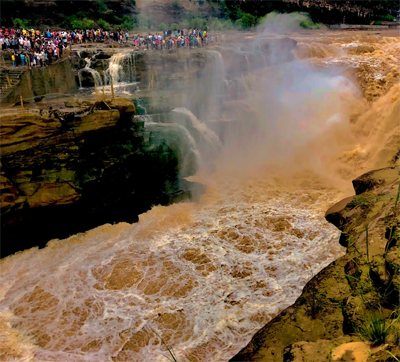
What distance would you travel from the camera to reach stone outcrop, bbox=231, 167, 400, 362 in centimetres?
394

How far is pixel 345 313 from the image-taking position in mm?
4672

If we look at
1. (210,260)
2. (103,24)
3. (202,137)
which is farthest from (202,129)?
(103,24)

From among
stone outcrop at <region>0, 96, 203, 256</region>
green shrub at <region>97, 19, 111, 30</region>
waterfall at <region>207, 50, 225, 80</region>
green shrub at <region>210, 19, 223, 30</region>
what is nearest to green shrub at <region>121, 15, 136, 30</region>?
green shrub at <region>97, 19, 111, 30</region>

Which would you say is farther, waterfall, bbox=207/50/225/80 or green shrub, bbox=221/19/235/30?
green shrub, bbox=221/19/235/30

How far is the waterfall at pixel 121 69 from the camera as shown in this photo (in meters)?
15.1

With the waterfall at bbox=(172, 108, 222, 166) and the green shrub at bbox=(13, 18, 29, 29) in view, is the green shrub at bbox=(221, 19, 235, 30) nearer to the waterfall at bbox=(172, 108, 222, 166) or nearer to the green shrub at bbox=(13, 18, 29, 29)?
the green shrub at bbox=(13, 18, 29, 29)

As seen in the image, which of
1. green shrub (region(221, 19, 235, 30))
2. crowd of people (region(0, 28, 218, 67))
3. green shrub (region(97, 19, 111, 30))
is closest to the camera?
crowd of people (region(0, 28, 218, 67))

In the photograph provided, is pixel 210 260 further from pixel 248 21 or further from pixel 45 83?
pixel 248 21

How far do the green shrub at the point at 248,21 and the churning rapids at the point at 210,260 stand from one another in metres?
18.1

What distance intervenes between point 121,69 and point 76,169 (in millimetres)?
6854

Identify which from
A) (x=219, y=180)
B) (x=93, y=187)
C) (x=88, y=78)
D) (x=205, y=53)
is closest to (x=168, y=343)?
(x=93, y=187)

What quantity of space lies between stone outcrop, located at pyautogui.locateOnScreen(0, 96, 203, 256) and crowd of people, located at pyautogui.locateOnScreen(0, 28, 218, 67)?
335cm

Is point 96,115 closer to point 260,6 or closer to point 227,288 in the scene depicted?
point 227,288

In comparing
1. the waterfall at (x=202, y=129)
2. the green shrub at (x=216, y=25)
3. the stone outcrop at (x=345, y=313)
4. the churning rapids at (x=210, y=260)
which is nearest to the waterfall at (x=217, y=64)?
the churning rapids at (x=210, y=260)
